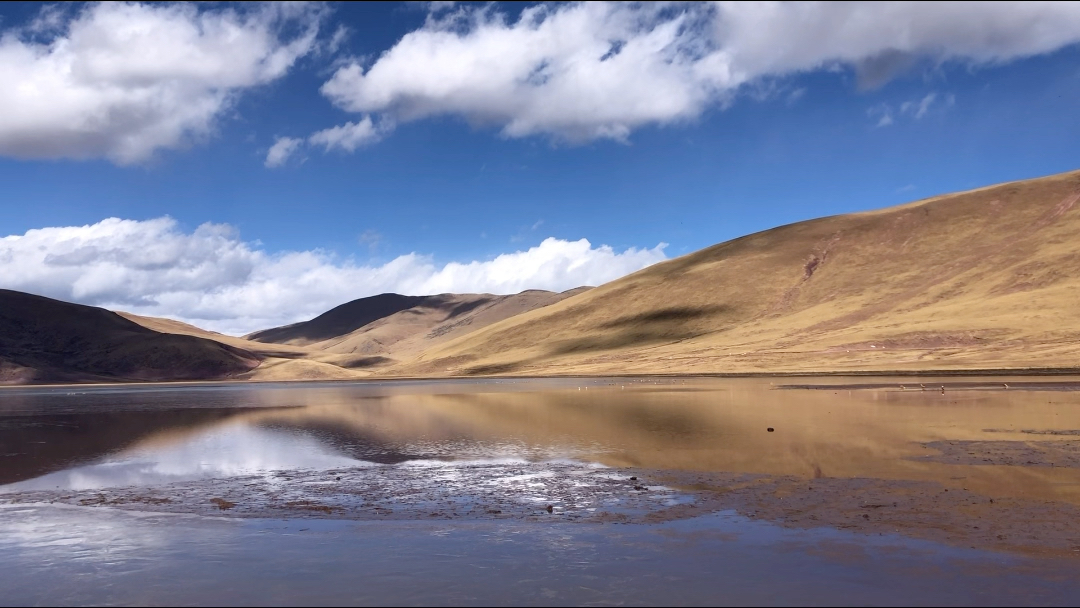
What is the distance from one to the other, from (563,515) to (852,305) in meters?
127

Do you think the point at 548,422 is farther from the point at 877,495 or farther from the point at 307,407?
the point at 307,407

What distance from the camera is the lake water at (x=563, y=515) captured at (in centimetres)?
1202

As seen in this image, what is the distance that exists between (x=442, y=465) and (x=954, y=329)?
3458 inches

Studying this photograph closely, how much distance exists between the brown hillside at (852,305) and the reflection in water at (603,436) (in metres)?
38.9

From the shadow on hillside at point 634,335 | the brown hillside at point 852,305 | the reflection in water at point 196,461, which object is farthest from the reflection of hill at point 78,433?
the shadow on hillside at point 634,335

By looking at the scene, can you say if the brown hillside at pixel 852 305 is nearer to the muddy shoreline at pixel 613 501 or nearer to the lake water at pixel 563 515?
the lake water at pixel 563 515

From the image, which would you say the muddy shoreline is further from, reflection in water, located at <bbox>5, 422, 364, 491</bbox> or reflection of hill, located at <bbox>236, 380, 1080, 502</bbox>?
reflection of hill, located at <bbox>236, 380, 1080, 502</bbox>

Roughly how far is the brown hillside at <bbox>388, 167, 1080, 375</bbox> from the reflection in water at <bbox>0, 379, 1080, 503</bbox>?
38868 millimetres

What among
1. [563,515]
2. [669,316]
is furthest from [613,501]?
[669,316]

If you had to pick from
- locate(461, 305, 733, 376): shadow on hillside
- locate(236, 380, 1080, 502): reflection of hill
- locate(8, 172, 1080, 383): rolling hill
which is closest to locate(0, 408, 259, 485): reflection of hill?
locate(236, 380, 1080, 502): reflection of hill

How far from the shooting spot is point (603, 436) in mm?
33562

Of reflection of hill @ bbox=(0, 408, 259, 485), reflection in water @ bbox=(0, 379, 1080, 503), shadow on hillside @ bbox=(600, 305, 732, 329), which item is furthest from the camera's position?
shadow on hillside @ bbox=(600, 305, 732, 329)

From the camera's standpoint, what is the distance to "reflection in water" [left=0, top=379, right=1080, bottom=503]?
77.8ft

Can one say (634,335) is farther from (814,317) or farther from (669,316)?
(814,317)
